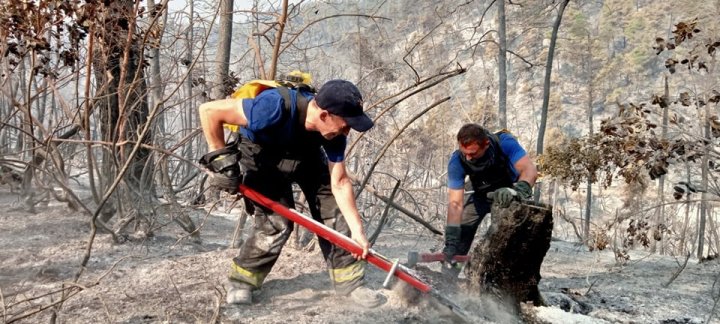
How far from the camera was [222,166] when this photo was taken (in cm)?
261

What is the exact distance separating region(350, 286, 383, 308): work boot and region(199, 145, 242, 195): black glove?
101cm

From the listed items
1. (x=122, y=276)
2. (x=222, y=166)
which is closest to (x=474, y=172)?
(x=222, y=166)

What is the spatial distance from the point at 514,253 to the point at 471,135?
111 centimetres

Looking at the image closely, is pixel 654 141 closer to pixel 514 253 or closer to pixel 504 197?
pixel 504 197

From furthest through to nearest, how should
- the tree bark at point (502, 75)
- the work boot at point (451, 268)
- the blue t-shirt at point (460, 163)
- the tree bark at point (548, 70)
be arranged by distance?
the tree bark at point (502, 75), the tree bark at point (548, 70), the blue t-shirt at point (460, 163), the work boot at point (451, 268)

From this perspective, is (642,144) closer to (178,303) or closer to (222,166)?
(222,166)

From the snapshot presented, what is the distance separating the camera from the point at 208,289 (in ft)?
10.00

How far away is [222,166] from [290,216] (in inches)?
19.2

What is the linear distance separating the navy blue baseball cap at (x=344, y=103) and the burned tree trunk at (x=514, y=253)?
1.15 meters

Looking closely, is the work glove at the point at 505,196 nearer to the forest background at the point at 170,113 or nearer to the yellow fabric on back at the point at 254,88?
the forest background at the point at 170,113

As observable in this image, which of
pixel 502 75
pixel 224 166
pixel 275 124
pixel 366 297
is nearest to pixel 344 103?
pixel 275 124

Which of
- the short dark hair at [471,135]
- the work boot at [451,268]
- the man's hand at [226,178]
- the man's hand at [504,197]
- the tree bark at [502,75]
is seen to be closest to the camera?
the man's hand at [226,178]

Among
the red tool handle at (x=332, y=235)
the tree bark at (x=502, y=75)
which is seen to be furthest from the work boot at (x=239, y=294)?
the tree bark at (x=502, y=75)

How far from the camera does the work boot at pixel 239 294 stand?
9.37 feet
